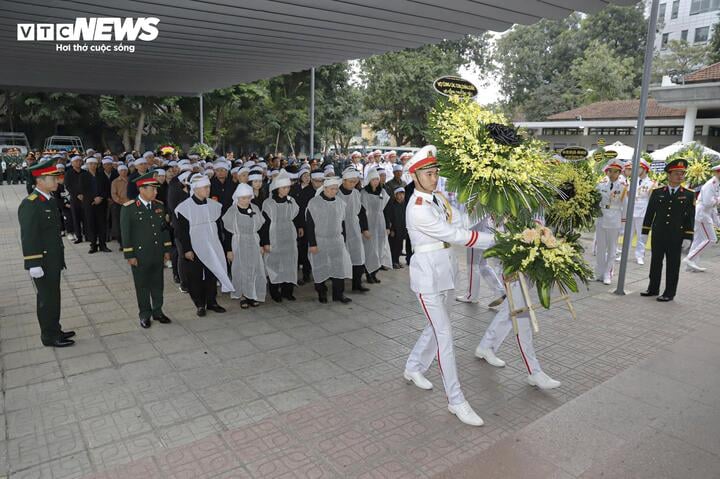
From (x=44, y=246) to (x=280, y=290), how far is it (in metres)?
3.04

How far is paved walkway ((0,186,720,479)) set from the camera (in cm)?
352

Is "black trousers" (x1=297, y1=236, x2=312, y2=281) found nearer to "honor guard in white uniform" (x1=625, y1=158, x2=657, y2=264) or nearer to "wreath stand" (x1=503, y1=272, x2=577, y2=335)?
"wreath stand" (x1=503, y1=272, x2=577, y2=335)

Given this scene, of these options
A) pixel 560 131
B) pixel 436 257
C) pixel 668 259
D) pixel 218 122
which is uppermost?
pixel 560 131

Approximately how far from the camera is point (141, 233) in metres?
5.75

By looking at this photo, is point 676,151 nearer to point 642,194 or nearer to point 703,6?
point 642,194

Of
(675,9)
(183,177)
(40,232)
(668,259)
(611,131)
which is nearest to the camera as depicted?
(40,232)

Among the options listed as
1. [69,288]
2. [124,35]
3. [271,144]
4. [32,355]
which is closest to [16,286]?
[69,288]

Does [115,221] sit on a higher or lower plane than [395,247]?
higher

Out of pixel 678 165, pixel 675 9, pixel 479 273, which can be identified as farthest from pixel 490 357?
pixel 675 9

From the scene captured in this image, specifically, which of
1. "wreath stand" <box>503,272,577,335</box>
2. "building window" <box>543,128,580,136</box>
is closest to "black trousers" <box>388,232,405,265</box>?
"wreath stand" <box>503,272,577,335</box>

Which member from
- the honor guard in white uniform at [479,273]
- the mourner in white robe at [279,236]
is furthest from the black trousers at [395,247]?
the mourner in white robe at [279,236]

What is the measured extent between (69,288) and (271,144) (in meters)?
29.2

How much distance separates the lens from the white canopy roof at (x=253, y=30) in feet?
22.9

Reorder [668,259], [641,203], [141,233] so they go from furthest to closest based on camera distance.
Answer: [641,203] → [668,259] → [141,233]
